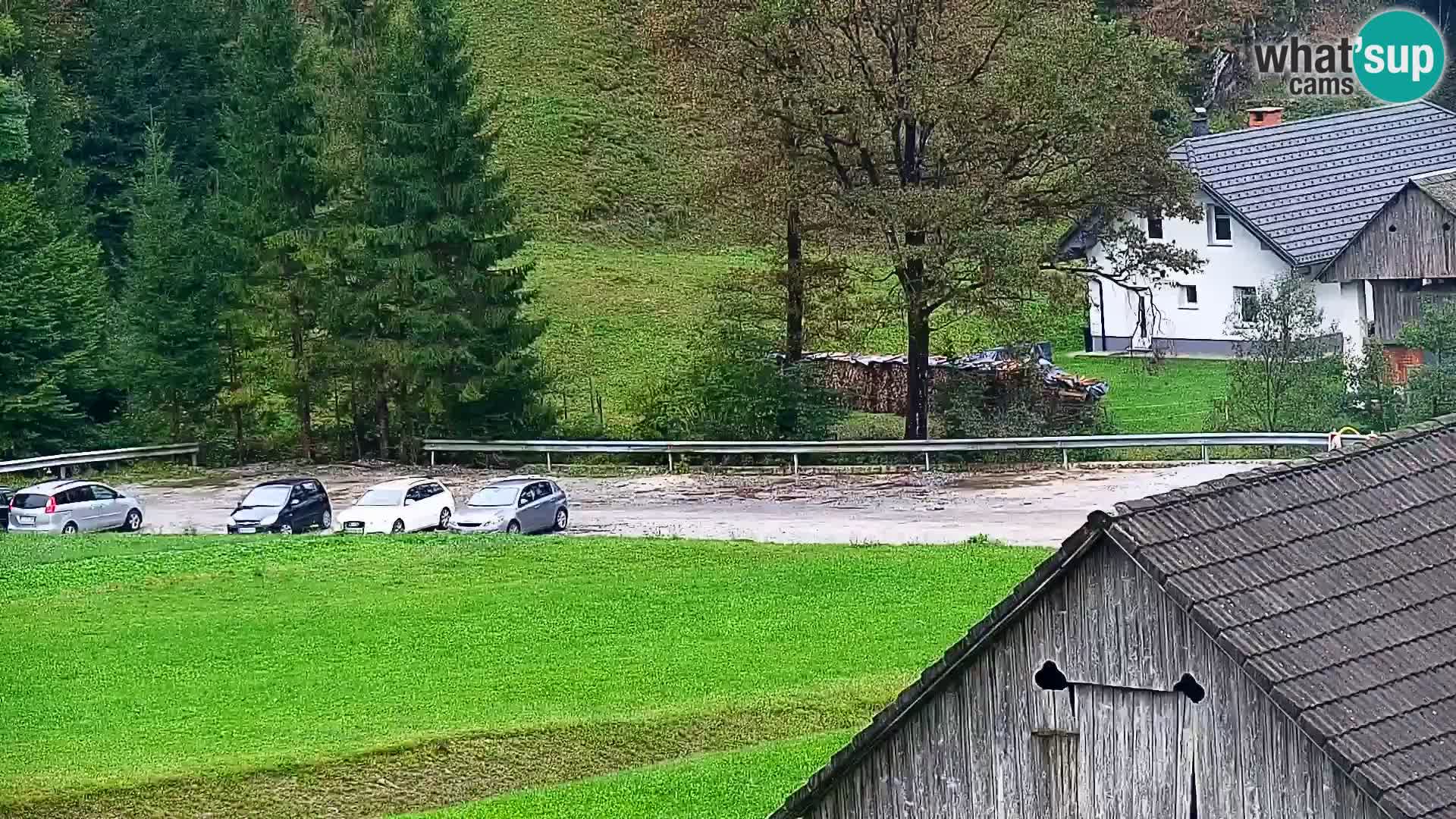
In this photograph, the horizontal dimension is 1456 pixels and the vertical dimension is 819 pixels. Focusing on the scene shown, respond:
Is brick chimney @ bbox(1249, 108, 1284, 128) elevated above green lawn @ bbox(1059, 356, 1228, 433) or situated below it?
above

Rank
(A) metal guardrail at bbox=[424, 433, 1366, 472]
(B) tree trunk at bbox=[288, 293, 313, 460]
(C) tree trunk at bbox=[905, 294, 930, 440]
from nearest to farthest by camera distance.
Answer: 1. (A) metal guardrail at bbox=[424, 433, 1366, 472]
2. (C) tree trunk at bbox=[905, 294, 930, 440]
3. (B) tree trunk at bbox=[288, 293, 313, 460]

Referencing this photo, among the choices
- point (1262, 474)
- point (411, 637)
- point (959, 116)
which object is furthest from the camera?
point (959, 116)

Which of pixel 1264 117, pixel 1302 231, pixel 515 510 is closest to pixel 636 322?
pixel 1264 117

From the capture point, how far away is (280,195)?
52969 mm

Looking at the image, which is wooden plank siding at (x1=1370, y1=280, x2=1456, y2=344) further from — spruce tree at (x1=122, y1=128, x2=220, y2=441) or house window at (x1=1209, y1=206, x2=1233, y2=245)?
spruce tree at (x1=122, y1=128, x2=220, y2=441)

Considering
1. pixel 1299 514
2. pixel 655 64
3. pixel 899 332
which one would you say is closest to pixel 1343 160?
pixel 899 332

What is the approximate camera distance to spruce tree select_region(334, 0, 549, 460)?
167 feet

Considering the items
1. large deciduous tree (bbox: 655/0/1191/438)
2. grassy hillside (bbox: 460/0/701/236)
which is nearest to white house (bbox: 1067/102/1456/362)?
large deciduous tree (bbox: 655/0/1191/438)

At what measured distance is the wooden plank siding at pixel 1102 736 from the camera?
39.9 feet

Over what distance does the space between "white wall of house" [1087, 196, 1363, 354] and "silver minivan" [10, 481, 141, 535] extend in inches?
1042

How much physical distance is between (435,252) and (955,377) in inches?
511

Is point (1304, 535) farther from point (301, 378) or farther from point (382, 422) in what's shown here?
point (382, 422)

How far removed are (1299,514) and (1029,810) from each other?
2.47m

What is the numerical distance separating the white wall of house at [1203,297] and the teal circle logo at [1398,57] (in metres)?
20.1
